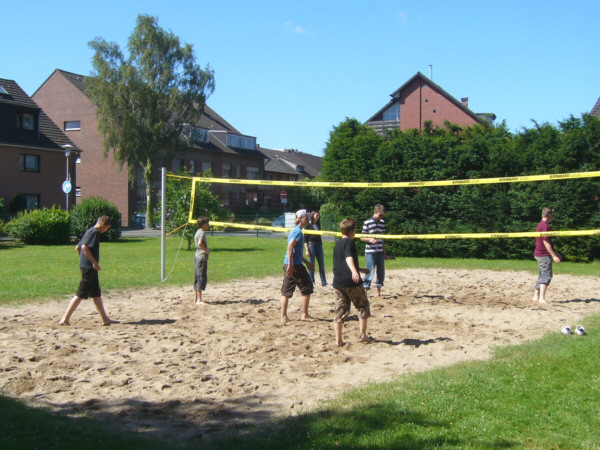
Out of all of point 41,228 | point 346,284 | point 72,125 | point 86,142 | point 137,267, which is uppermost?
point 72,125

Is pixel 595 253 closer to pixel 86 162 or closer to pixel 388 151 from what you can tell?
pixel 388 151

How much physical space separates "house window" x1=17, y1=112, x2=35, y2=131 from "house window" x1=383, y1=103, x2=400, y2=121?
30.6 m

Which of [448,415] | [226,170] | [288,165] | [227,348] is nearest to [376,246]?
[227,348]

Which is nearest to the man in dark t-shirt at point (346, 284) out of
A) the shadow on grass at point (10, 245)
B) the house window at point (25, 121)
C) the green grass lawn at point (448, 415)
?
the green grass lawn at point (448, 415)

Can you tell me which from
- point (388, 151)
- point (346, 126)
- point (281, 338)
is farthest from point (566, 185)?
point (346, 126)

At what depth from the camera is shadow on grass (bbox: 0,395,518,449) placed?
4.45 m

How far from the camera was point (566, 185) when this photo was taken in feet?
61.9

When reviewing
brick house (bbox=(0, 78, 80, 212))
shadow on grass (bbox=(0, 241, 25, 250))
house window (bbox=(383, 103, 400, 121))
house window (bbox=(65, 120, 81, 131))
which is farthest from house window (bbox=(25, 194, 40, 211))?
house window (bbox=(383, 103, 400, 121))

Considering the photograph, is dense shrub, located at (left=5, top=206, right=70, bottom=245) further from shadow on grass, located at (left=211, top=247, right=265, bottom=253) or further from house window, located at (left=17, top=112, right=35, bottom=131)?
house window, located at (left=17, top=112, right=35, bottom=131)

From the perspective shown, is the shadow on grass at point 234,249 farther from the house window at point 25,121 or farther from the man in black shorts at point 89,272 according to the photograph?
the house window at point 25,121

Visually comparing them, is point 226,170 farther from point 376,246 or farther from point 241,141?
point 376,246

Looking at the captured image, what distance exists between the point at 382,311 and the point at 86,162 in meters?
46.6

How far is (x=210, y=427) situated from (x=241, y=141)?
61.8m

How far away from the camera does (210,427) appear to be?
16.8 feet
